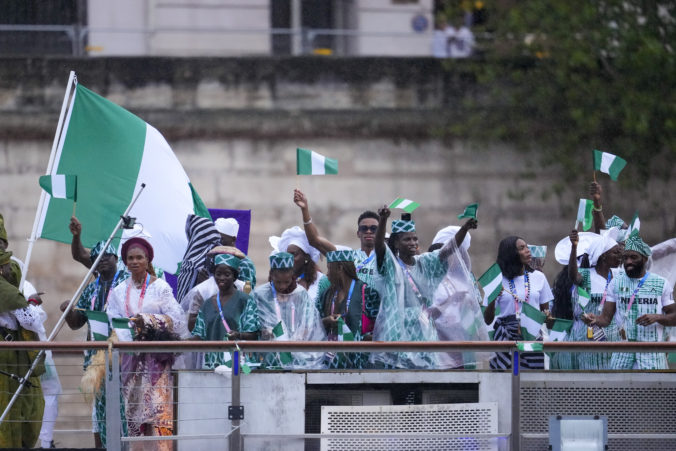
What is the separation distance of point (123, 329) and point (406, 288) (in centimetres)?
209

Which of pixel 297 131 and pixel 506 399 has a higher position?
pixel 297 131

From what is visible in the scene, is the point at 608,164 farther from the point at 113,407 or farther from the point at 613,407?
the point at 113,407

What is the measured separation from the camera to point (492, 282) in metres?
10.9

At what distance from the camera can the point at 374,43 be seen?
61.6 ft

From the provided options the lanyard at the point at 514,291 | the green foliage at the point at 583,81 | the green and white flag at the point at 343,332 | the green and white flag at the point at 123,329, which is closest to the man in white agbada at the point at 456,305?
the green and white flag at the point at 343,332

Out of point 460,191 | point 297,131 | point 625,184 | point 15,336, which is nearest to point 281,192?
point 297,131

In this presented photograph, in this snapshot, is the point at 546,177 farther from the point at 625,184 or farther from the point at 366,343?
the point at 366,343

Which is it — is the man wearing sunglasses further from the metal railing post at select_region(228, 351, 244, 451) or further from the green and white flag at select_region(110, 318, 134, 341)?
the metal railing post at select_region(228, 351, 244, 451)

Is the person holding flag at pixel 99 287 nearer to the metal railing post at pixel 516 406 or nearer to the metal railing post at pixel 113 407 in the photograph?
the metal railing post at pixel 113 407

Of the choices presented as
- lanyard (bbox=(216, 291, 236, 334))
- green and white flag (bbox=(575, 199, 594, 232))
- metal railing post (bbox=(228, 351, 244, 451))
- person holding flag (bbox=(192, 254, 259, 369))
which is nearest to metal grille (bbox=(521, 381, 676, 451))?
metal railing post (bbox=(228, 351, 244, 451))

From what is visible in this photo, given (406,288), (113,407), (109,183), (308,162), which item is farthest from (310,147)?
(113,407)

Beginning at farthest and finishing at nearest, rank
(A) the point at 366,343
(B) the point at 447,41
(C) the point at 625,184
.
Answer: (B) the point at 447,41, (C) the point at 625,184, (A) the point at 366,343

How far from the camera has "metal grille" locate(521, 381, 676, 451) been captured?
31.4ft

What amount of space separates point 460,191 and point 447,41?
77.6 inches
